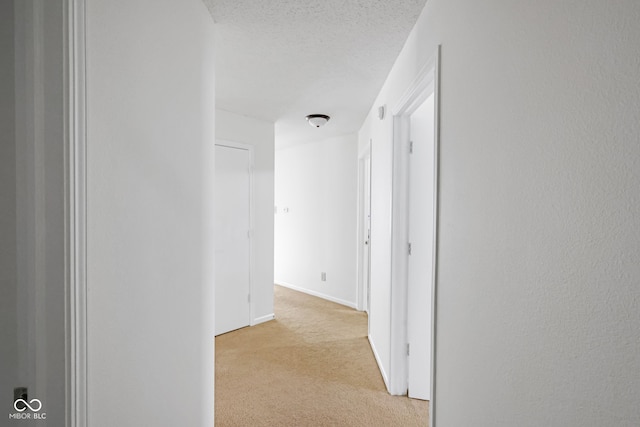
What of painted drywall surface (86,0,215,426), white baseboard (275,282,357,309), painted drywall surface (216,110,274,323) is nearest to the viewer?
painted drywall surface (86,0,215,426)

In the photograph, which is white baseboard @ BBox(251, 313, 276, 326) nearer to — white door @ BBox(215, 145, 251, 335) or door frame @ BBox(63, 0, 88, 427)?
white door @ BBox(215, 145, 251, 335)

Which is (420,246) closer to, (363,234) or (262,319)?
(363,234)

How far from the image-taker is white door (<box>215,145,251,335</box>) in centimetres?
358

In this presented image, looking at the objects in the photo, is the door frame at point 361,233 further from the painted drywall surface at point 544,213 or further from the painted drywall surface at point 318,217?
the painted drywall surface at point 544,213

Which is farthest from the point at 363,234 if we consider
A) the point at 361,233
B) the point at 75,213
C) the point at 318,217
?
the point at 75,213

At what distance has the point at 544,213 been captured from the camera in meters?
0.77

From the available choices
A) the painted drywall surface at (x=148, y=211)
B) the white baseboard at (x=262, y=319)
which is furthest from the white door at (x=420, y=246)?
the white baseboard at (x=262, y=319)

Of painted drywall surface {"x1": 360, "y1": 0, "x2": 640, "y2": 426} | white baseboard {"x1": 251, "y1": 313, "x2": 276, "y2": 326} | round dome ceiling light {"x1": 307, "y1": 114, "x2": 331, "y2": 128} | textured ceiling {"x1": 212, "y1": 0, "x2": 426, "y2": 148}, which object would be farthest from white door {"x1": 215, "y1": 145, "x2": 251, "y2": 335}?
painted drywall surface {"x1": 360, "y1": 0, "x2": 640, "y2": 426}

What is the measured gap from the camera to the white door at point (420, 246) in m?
2.34

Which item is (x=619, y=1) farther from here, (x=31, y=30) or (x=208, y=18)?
(x=208, y=18)

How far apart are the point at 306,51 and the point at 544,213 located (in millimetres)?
1841

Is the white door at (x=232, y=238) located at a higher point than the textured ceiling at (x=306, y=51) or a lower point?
lower

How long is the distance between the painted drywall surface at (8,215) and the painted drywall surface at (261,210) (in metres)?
3.02

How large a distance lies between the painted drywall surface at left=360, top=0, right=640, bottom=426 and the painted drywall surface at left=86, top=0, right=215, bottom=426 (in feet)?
3.59
